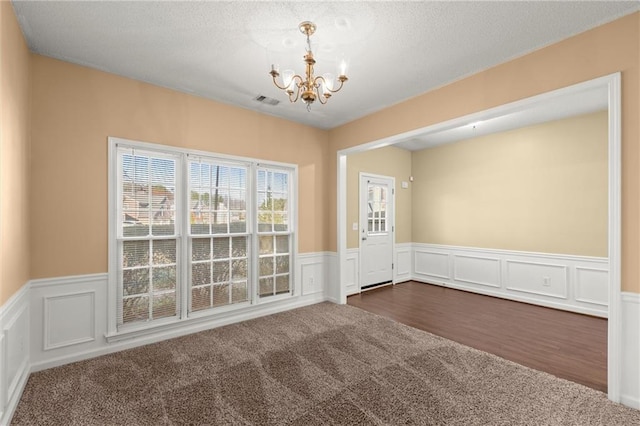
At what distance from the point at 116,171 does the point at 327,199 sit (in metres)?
2.98

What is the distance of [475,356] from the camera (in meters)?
3.06

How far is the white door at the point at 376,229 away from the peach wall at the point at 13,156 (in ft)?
15.0

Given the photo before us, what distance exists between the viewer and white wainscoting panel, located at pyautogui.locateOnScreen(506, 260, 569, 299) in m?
4.65

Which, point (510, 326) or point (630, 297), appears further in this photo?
point (510, 326)

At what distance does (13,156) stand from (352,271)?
462 centimetres

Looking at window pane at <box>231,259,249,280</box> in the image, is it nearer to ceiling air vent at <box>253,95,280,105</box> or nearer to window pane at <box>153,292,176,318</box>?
window pane at <box>153,292,176,318</box>

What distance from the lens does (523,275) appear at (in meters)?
5.07

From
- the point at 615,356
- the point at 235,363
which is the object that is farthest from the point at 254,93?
the point at 615,356

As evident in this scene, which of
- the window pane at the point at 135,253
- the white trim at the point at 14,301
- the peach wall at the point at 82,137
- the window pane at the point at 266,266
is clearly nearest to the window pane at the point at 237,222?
the window pane at the point at 266,266

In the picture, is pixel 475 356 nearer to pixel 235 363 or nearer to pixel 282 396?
pixel 282 396

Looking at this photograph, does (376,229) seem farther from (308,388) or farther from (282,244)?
(308,388)

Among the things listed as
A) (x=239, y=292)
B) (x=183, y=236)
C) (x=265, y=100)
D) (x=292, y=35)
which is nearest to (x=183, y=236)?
(x=183, y=236)

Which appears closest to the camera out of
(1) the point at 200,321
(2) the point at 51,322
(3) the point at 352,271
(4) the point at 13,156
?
(4) the point at 13,156

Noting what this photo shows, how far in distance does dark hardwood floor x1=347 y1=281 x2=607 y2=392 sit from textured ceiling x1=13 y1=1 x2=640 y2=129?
9.69 feet
